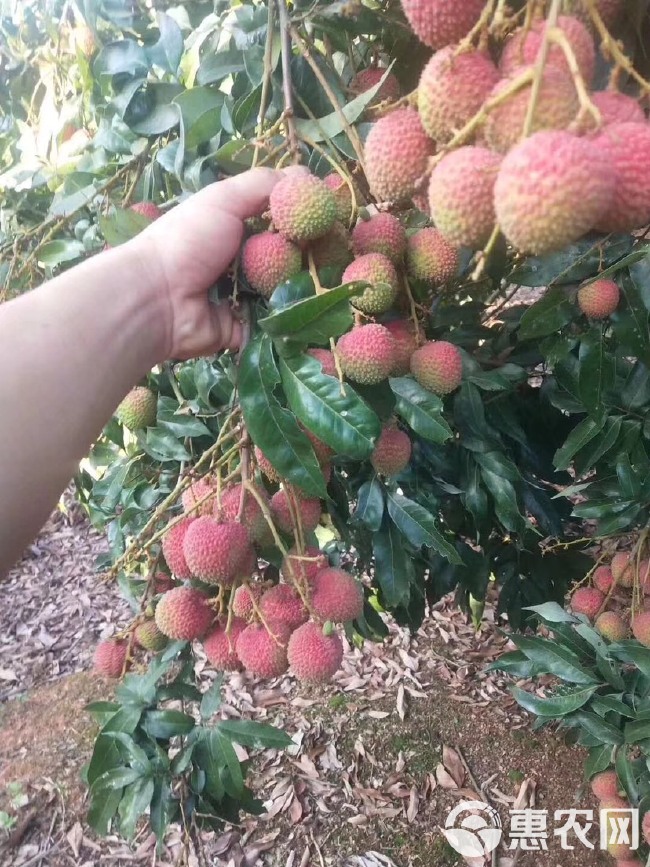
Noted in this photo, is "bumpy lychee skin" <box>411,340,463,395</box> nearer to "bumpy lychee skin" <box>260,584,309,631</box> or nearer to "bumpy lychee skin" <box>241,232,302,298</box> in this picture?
"bumpy lychee skin" <box>241,232,302,298</box>

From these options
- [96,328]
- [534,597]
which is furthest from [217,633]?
[534,597]

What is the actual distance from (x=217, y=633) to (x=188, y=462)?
1.18ft

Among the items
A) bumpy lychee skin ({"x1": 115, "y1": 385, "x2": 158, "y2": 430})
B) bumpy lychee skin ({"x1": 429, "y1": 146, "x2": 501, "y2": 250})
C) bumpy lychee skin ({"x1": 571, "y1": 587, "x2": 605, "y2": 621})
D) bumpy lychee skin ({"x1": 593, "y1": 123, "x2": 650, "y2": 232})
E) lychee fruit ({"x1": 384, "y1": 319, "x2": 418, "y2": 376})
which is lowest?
bumpy lychee skin ({"x1": 571, "y1": 587, "x2": 605, "y2": 621})

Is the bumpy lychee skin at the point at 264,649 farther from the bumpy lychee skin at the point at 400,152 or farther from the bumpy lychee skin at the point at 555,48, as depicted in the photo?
the bumpy lychee skin at the point at 555,48

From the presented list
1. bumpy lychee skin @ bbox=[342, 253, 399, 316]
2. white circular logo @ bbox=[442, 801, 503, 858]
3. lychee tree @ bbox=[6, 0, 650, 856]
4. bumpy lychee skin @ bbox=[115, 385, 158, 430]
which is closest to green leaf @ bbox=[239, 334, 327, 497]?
lychee tree @ bbox=[6, 0, 650, 856]

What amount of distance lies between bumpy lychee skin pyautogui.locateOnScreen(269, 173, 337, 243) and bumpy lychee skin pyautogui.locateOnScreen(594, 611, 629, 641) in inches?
46.0

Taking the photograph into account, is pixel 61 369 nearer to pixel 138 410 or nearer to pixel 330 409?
pixel 330 409

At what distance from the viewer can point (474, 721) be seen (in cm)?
223

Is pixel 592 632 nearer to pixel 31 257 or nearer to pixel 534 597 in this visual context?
pixel 534 597

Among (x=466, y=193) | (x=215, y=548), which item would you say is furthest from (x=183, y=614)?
(x=466, y=193)

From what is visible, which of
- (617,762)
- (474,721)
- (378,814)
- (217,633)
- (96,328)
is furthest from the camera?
(474,721)

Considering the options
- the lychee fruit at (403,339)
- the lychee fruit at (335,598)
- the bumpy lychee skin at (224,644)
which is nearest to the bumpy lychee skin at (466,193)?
the lychee fruit at (403,339)

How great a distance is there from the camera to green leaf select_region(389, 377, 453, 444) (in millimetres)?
871

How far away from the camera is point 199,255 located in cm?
81
